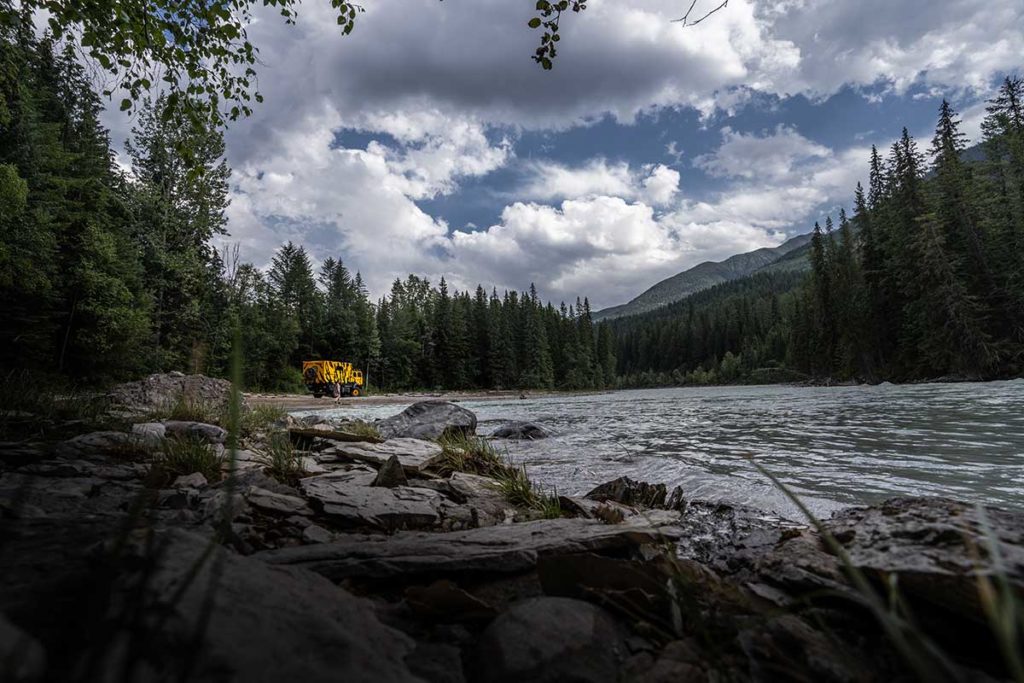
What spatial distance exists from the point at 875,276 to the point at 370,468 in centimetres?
5108

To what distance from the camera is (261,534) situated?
7.42 ft

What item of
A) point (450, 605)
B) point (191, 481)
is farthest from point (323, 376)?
point (450, 605)

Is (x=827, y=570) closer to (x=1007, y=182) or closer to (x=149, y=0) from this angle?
(x=149, y=0)

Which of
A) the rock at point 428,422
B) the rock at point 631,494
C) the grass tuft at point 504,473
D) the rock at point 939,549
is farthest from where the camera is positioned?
the rock at point 428,422

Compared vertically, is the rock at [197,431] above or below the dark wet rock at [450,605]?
above

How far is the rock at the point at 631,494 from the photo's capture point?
4.27 metres

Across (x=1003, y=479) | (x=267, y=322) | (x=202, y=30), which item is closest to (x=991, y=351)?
(x=1003, y=479)

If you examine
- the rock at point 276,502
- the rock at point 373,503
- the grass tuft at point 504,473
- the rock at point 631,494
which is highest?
the rock at point 276,502

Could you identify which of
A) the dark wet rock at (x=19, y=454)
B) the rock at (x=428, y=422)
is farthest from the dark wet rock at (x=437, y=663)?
the rock at (x=428, y=422)

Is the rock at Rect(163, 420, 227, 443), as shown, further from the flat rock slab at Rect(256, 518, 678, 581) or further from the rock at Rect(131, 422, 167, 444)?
the flat rock slab at Rect(256, 518, 678, 581)

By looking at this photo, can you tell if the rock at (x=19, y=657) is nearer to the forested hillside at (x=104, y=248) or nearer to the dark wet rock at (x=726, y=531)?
the forested hillside at (x=104, y=248)

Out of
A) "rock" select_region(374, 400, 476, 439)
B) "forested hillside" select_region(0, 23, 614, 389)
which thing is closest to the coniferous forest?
"forested hillside" select_region(0, 23, 614, 389)

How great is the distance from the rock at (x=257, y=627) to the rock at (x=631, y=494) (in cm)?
325

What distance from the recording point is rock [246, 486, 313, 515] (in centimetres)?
268
